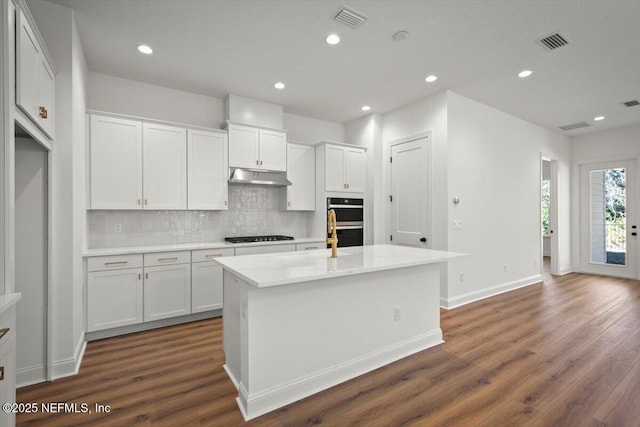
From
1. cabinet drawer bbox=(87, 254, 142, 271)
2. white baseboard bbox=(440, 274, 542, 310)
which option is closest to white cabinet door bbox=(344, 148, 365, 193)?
white baseboard bbox=(440, 274, 542, 310)

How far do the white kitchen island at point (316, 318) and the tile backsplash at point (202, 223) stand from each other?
1941 millimetres

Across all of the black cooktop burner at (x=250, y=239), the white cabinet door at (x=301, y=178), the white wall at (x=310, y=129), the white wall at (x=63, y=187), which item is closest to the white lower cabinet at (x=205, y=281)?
the black cooktop burner at (x=250, y=239)

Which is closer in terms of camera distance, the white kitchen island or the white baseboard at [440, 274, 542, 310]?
the white kitchen island

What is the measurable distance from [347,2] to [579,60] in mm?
2762

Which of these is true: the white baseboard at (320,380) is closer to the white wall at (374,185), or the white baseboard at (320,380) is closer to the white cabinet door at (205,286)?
the white cabinet door at (205,286)

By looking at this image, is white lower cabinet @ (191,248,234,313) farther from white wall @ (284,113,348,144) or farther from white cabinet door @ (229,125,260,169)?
white wall @ (284,113,348,144)

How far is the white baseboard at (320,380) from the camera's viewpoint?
6.40ft

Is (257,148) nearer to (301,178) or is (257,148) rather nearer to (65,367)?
(301,178)

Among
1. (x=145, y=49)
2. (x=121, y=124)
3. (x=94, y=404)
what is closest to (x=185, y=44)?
(x=145, y=49)

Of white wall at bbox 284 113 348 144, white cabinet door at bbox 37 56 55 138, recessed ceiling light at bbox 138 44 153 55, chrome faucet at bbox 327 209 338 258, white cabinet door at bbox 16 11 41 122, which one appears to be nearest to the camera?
white cabinet door at bbox 16 11 41 122

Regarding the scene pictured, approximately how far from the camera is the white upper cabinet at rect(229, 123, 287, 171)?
4.11 m

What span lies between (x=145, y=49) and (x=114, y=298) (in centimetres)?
257

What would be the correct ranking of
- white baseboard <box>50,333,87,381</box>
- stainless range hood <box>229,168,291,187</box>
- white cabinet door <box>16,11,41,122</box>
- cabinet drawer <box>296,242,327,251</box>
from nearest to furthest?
1. white cabinet door <box>16,11,41,122</box>
2. white baseboard <box>50,333,87,381</box>
3. stainless range hood <box>229,168,291,187</box>
4. cabinet drawer <box>296,242,327,251</box>

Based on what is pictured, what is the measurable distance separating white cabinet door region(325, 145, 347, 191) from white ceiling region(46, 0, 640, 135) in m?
0.74
